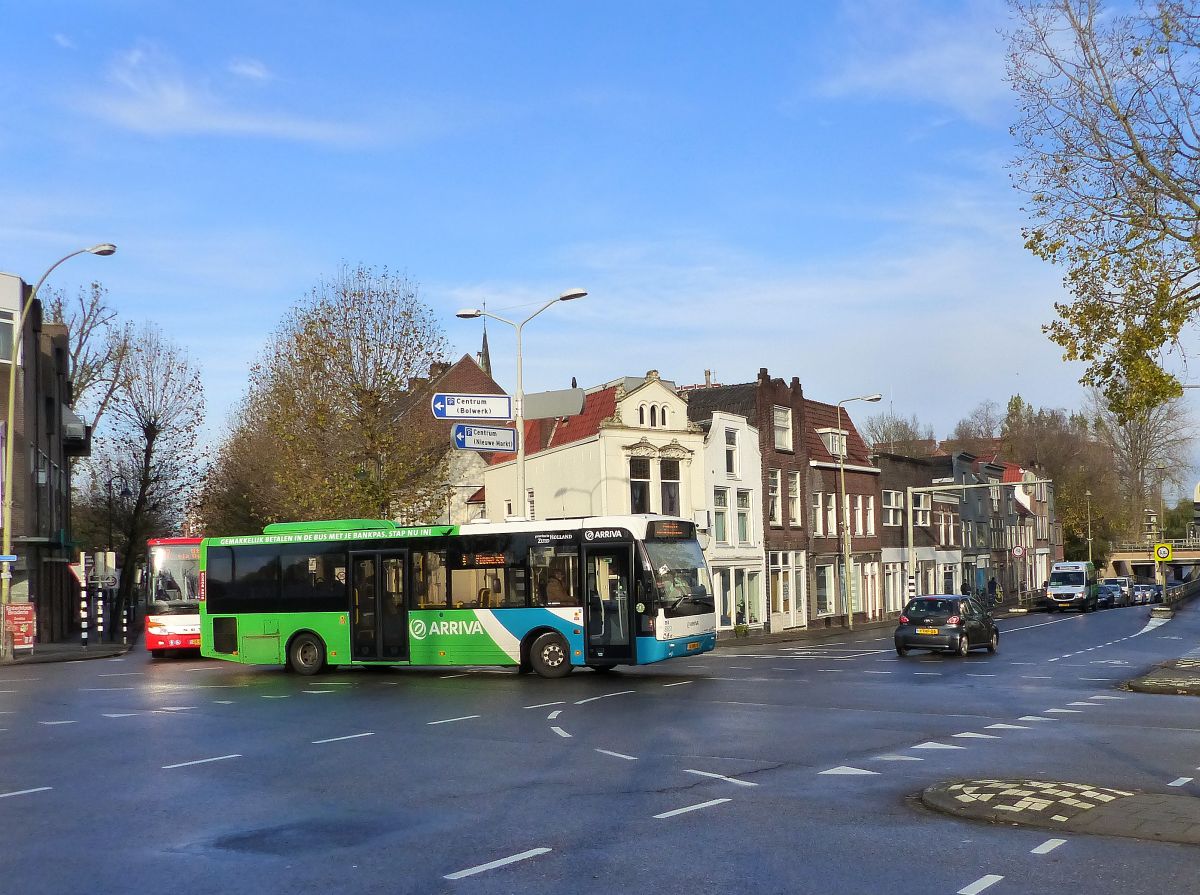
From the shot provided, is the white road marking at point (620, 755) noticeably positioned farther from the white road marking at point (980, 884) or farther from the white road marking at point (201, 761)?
the white road marking at point (980, 884)

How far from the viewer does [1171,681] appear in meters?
21.9

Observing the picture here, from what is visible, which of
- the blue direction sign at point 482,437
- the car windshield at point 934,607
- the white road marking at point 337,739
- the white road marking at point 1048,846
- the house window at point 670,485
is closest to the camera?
the white road marking at point 1048,846

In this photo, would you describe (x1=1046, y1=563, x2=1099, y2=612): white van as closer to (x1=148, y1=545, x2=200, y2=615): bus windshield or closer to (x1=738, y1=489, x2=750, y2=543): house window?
(x1=738, y1=489, x2=750, y2=543): house window

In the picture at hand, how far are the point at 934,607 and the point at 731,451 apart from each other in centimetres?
1894

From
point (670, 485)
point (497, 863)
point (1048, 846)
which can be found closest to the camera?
point (497, 863)

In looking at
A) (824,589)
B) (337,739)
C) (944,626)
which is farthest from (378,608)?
(824,589)

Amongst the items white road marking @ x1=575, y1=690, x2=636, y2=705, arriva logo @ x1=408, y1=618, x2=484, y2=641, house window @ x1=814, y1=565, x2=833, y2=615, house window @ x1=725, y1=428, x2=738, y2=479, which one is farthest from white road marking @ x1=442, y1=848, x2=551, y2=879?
house window @ x1=814, y1=565, x2=833, y2=615

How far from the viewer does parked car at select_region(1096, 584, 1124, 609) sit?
77688mm

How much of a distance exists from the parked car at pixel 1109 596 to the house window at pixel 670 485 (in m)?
41.0

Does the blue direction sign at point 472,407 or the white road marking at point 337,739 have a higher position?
the blue direction sign at point 472,407

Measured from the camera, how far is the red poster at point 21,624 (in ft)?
109

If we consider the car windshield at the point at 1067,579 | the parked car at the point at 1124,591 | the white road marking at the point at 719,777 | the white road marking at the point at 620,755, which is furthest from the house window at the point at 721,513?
the parked car at the point at 1124,591

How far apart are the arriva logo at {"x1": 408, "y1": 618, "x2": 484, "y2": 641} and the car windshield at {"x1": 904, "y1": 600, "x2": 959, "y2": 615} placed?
13060 mm

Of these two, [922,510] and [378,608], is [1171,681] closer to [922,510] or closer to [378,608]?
[378,608]
